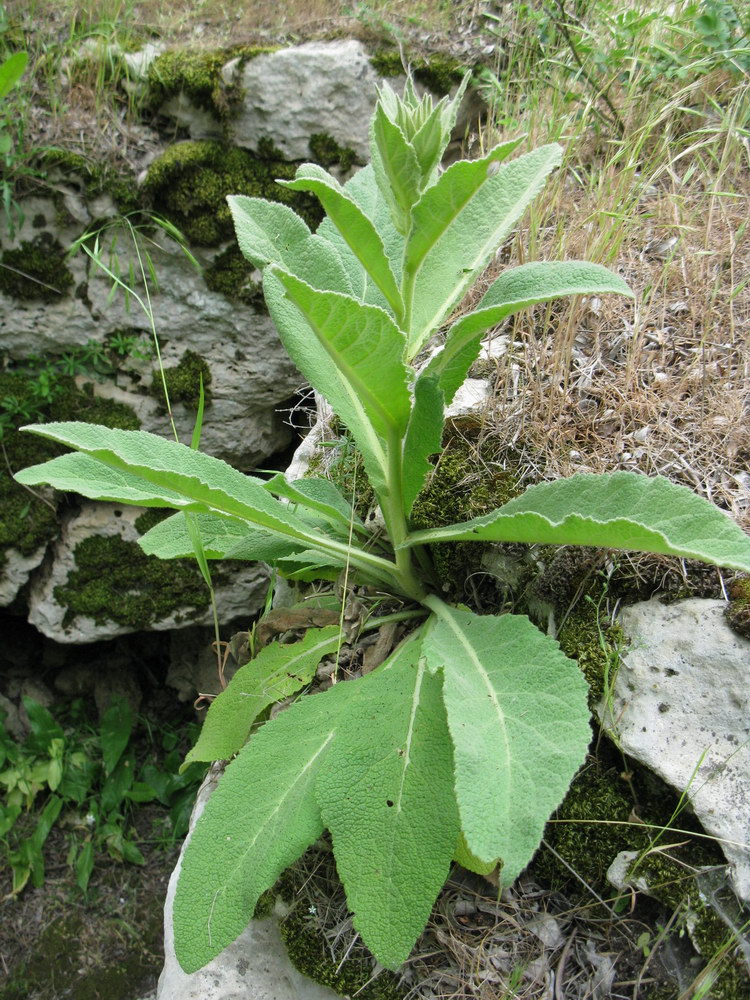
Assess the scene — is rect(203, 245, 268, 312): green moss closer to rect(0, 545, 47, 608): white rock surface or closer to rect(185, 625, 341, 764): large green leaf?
rect(0, 545, 47, 608): white rock surface

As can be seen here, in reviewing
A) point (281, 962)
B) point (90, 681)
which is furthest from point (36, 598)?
point (281, 962)

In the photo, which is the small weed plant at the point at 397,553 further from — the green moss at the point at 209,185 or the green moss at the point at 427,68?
the green moss at the point at 427,68

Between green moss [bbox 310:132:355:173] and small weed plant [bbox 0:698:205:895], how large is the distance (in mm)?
2655

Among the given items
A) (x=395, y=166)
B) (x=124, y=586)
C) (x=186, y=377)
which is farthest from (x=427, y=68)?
(x=124, y=586)

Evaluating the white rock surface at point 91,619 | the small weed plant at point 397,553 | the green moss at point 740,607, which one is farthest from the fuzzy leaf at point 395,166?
the white rock surface at point 91,619

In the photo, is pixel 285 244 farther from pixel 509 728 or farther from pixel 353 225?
pixel 509 728

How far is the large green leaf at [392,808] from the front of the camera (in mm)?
1186

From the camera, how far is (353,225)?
140cm

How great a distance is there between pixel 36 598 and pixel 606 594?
2.70 metres

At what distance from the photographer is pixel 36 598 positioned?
3352mm

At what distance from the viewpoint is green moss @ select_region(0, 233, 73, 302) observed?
121 inches

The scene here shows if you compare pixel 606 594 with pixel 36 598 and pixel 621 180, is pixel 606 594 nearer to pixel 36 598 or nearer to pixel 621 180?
pixel 621 180

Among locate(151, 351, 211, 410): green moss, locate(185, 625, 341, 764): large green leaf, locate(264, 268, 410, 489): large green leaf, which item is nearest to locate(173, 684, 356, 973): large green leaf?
locate(185, 625, 341, 764): large green leaf

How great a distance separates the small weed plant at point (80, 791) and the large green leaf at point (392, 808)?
2.36 m
